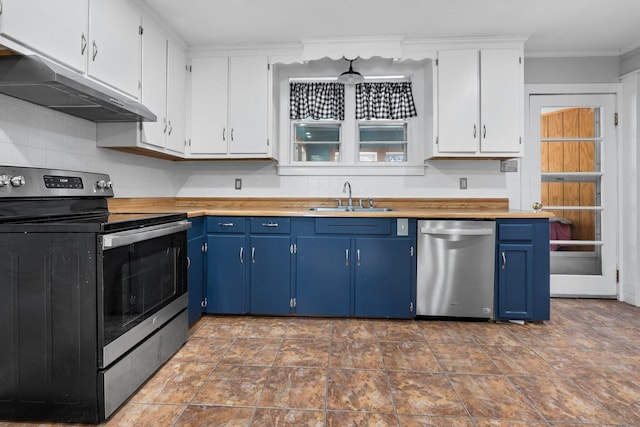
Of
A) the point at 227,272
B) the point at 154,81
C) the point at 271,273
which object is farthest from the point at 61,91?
the point at 271,273

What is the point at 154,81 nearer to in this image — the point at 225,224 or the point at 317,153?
the point at 225,224

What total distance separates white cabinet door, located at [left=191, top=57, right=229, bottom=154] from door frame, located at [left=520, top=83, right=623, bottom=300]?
2.90 m

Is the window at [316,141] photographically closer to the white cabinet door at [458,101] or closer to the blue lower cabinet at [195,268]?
the white cabinet door at [458,101]

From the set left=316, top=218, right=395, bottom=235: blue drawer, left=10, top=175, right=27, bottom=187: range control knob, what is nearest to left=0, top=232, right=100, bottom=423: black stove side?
left=10, top=175, right=27, bottom=187: range control knob

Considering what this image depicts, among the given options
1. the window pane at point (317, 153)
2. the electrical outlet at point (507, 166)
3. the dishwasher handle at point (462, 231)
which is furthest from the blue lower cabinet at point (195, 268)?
the electrical outlet at point (507, 166)

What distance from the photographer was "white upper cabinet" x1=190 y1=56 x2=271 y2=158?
10.6 feet

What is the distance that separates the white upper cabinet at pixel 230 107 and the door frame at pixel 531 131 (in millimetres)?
2523

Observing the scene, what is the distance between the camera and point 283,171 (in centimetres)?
355

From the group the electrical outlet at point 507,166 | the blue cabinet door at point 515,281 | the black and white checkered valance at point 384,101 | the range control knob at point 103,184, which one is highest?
the black and white checkered valance at point 384,101

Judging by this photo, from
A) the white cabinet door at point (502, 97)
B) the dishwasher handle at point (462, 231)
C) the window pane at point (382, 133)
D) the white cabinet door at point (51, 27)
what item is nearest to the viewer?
the white cabinet door at point (51, 27)

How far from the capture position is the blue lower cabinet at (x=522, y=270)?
2781 mm

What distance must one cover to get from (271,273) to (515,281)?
1.93m

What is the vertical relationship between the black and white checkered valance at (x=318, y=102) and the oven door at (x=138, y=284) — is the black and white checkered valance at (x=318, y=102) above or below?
above

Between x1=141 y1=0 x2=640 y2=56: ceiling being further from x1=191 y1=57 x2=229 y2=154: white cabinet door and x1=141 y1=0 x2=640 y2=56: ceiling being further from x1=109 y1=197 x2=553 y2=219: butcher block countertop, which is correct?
x1=109 y1=197 x2=553 y2=219: butcher block countertop
